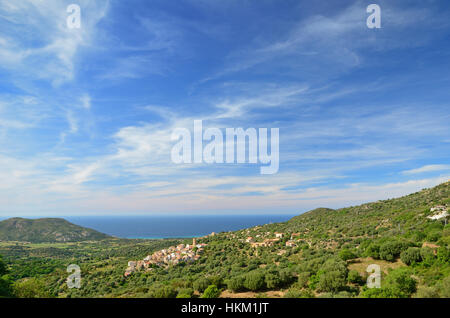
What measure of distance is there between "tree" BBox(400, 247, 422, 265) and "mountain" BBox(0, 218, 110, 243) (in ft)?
584

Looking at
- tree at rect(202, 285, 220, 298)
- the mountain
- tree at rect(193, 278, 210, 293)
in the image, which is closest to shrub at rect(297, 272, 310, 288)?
tree at rect(202, 285, 220, 298)

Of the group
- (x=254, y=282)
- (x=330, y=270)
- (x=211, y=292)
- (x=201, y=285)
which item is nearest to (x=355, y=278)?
(x=330, y=270)

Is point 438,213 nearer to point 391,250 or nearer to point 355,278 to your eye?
point 391,250

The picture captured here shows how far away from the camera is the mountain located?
5645 inches

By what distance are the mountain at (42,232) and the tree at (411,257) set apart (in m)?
178

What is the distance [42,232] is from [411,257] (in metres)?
201

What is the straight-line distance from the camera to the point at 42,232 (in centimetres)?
15262

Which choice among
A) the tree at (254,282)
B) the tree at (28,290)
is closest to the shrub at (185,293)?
the tree at (254,282)

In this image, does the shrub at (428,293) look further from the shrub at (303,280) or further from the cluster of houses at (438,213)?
the cluster of houses at (438,213)

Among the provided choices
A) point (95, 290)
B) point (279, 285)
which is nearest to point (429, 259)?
point (279, 285)
